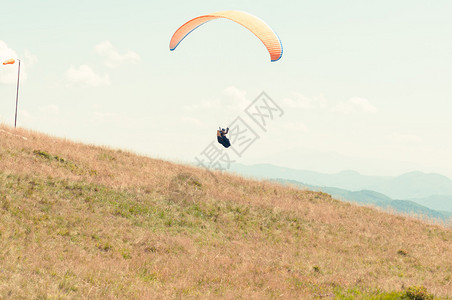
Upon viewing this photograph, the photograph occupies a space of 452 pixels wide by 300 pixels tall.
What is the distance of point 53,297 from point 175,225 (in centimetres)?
997

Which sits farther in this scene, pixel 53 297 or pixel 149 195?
pixel 149 195

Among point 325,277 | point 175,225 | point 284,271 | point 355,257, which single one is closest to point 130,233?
point 175,225

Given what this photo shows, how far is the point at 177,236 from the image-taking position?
55.4 ft

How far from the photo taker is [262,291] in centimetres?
1149

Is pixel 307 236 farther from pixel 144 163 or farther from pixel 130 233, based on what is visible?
pixel 144 163

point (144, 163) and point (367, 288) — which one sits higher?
point (144, 163)

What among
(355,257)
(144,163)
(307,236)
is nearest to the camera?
(355,257)

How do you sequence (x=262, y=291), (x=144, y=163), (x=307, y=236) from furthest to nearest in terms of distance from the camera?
(x=144, y=163)
(x=307, y=236)
(x=262, y=291)

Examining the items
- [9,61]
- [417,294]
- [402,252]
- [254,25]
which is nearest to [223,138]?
[254,25]

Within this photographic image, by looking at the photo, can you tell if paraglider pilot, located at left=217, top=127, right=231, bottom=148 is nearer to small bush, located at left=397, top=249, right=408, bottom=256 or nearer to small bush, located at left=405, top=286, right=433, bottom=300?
small bush, located at left=397, top=249, right=408, bottom=256

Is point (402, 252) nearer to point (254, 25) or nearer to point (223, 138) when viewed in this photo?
point (223, 138)

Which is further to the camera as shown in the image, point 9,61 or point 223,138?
point 9,61

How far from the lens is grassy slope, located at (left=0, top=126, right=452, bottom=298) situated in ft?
36.7

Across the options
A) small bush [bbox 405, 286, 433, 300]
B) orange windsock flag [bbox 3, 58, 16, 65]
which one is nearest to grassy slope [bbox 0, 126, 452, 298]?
small bush [bbox 405, 286, 433, 300]
